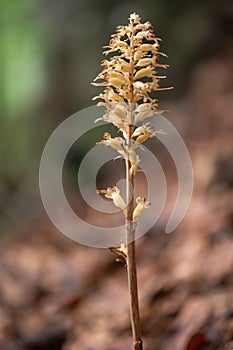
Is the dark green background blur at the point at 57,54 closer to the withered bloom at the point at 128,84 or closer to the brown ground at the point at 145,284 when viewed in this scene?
the brown ground at the point at 145,284

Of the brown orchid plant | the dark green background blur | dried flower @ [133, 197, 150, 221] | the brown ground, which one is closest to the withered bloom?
the brown orchid plant

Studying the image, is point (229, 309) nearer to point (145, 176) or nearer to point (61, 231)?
point (61, 231)

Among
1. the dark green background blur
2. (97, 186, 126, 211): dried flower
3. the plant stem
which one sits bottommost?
the plant stem

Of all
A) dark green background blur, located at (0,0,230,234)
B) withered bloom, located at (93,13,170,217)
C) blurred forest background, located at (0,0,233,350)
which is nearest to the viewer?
withered bloom, located at (93,13,170,217)

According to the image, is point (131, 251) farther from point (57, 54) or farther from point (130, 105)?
point (57, 54)

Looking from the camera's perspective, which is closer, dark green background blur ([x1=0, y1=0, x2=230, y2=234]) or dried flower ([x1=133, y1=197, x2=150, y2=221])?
dried flower ([x1=133, y1=197, x2=150, y2=221])

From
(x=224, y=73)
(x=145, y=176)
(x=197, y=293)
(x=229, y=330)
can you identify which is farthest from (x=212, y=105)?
(x=229, y=330)

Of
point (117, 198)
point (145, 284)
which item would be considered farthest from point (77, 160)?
point (117, 198)

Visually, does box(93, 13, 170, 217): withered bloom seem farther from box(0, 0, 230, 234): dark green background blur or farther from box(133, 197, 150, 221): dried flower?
box(0, 0, 230, 234): dark green background blur
